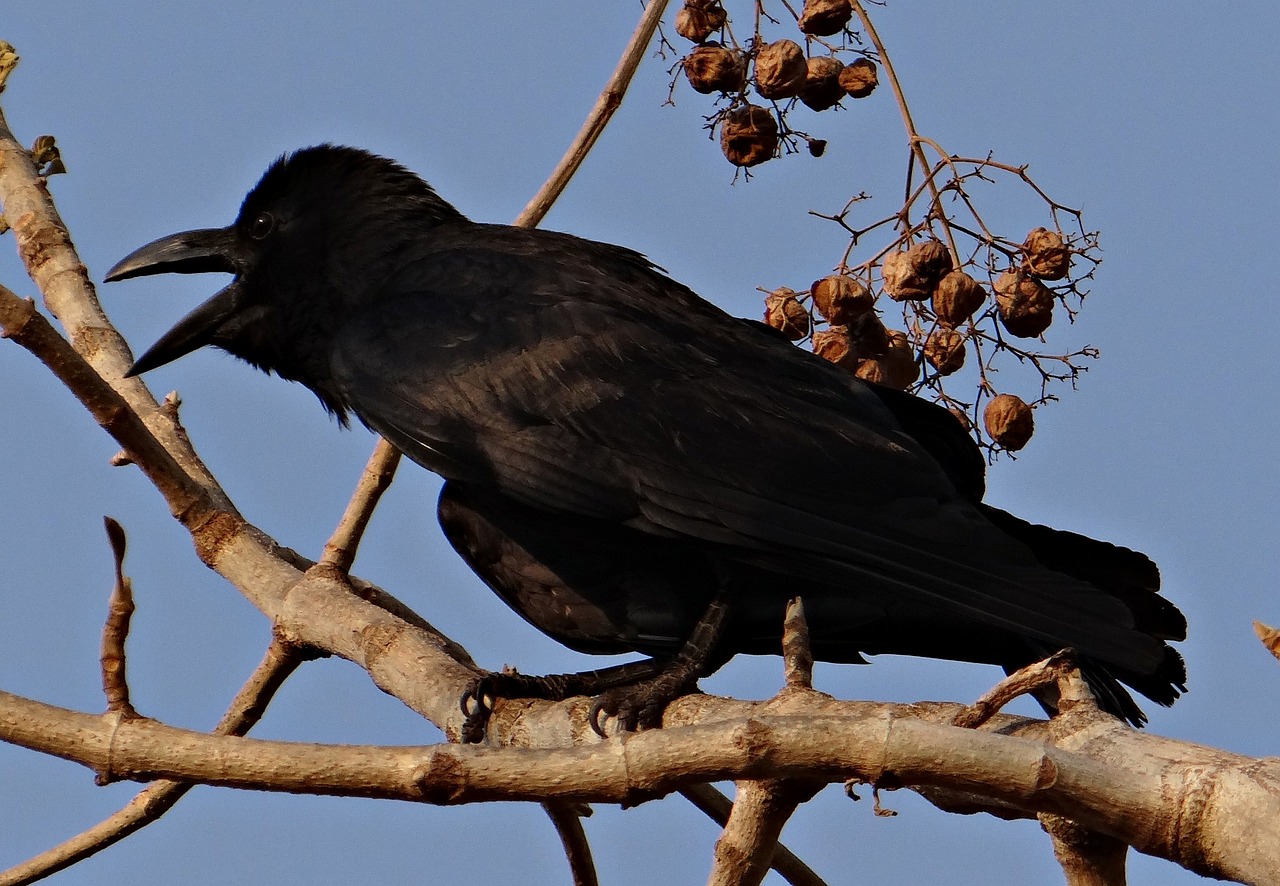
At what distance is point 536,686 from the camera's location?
4203 millimetres

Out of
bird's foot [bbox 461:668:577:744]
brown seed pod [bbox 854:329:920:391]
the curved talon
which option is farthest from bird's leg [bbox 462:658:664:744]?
brown seed pod [bbox 854:329:920:391]

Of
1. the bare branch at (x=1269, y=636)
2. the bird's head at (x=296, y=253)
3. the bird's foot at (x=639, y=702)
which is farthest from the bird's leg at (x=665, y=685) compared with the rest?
the bare branch at (x=1269, y=636)

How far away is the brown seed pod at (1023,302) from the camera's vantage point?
4.09m

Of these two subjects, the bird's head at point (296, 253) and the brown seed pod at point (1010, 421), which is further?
the bird's head at point (296, 253)

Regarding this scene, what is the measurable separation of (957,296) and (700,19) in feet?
3.32

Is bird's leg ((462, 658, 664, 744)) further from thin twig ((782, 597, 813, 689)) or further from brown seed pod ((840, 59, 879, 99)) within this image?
brown seed pod ((840, 59, 879, 99))

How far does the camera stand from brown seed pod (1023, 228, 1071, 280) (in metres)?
4.10

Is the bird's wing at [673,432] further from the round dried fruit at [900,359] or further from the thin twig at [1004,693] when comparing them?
the thin twig at [1004,693]

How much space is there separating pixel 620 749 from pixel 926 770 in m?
0.49

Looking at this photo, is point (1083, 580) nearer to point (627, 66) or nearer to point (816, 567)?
point (816, 567)

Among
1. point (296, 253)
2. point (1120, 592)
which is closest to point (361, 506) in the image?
point (296, 253)

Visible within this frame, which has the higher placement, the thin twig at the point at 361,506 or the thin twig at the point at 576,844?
the thin twig at the point at 361,506

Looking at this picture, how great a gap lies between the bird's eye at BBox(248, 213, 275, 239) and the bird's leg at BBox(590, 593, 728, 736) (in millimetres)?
1819

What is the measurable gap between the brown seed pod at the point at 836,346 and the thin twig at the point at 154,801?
5.36 ft
